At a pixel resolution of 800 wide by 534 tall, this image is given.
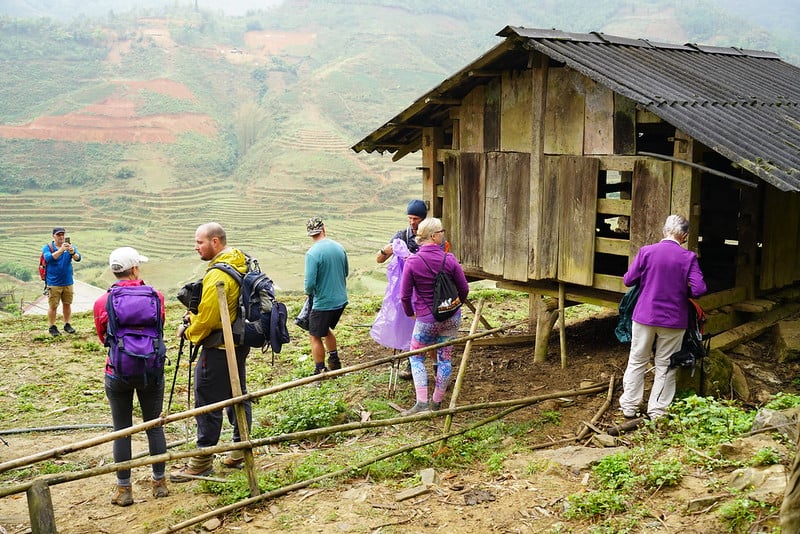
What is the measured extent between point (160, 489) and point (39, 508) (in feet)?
5.15

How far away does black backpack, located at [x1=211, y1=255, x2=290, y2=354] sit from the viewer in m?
6.04

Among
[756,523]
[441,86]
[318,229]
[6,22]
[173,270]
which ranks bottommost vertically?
[173,270]

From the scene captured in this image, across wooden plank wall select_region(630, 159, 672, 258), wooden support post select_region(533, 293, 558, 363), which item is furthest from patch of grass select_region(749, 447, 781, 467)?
wooden support post select_region(533, 293, 558, 363)

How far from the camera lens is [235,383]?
5.60 metres

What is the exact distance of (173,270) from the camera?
47.7 meters

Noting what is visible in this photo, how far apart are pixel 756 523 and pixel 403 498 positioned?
2315mm

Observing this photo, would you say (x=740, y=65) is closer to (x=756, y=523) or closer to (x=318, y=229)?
(x=318, y=229)

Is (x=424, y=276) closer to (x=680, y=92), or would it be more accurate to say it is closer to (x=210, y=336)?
(x=210, y=336)

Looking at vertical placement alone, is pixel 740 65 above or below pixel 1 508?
above

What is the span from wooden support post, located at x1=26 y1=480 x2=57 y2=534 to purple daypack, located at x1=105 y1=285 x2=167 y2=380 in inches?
52.4

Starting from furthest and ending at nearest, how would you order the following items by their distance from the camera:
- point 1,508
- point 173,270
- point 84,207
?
point 84,207, point 173,270, point 1,508

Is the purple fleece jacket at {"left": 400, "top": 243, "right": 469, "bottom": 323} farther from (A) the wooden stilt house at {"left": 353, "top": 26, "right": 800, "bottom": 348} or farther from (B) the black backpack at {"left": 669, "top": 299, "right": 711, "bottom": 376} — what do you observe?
(B) the black backpack at {"left": 669, "top": 299, "right": 711, "bottom": 376}

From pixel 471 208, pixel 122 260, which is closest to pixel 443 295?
pixel 471 208

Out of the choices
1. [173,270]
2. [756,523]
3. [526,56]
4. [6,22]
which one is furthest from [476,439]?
[6,22]
